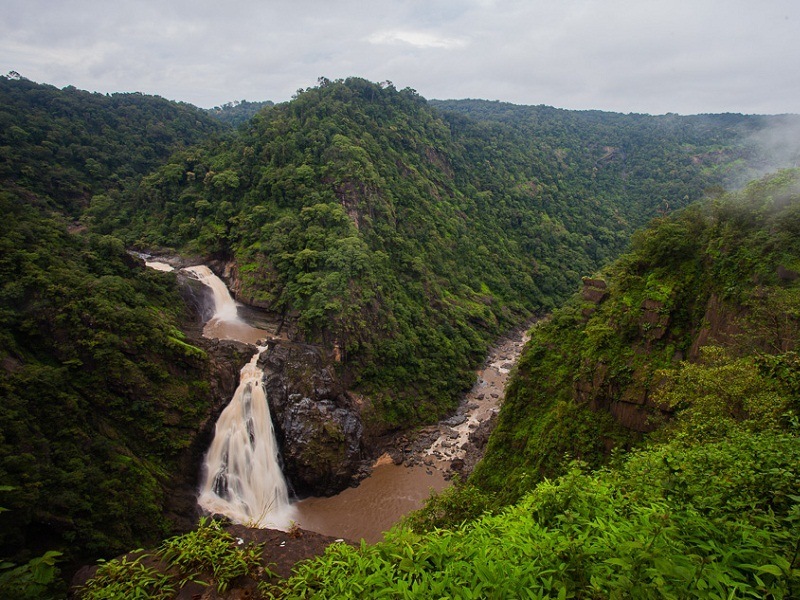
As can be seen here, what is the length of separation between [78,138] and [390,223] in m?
36.6

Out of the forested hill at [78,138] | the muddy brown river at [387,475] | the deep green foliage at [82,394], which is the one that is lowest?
the muddy brown river at [387,475]

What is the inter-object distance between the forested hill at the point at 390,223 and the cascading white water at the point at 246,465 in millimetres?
6834

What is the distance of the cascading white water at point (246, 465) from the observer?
869 inches

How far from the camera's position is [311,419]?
86.1 feet

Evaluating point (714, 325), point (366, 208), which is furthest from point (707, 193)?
point (366, 208)

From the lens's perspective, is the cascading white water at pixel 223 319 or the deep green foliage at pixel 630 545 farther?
the cascading white water at pixel 223 319

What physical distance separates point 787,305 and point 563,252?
50494 millimetres

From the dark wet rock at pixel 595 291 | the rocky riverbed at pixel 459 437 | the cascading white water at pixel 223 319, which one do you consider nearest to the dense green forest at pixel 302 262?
the dark wet rock at pixel 595 291

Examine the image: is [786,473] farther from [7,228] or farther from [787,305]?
[7,228]

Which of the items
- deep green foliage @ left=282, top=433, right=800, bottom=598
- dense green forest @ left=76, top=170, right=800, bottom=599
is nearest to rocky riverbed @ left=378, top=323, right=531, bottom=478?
dense green forest @ left=76, top=170, right=800, bottom=599

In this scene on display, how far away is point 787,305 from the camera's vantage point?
11.3 meters

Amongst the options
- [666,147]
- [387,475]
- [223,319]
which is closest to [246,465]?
[387,475]

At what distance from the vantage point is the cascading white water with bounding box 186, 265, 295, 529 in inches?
869

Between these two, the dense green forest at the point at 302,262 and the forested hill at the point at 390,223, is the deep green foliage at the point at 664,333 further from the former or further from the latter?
the forested hill at the point at 390,223
